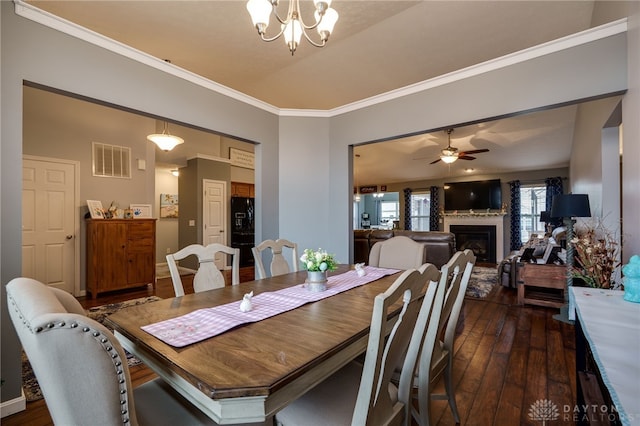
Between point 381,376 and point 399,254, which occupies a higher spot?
point 399,254

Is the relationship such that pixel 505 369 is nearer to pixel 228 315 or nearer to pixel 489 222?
pixel 228 315

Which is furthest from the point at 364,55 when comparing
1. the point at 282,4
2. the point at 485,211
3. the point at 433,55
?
the point at 485,211

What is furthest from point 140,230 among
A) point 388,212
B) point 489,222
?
point 388,212

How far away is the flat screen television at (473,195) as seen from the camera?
27.2 ft

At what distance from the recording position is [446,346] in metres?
1.67

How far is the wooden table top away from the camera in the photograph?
2.69ft

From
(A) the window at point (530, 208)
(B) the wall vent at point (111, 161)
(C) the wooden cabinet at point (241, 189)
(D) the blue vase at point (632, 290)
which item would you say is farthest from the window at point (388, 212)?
(D) the blue vase at point (632, 290)

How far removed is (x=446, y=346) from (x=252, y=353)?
4.04ft

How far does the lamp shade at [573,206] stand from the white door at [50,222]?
6363 millimetres

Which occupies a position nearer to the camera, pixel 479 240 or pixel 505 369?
pixel 505 369

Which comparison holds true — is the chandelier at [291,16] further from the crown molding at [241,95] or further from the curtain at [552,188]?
the curtain at [552,188]

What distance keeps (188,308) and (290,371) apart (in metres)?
0.83

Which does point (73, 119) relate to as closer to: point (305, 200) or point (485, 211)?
point (305, 200)

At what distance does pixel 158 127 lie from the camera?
220 inches
